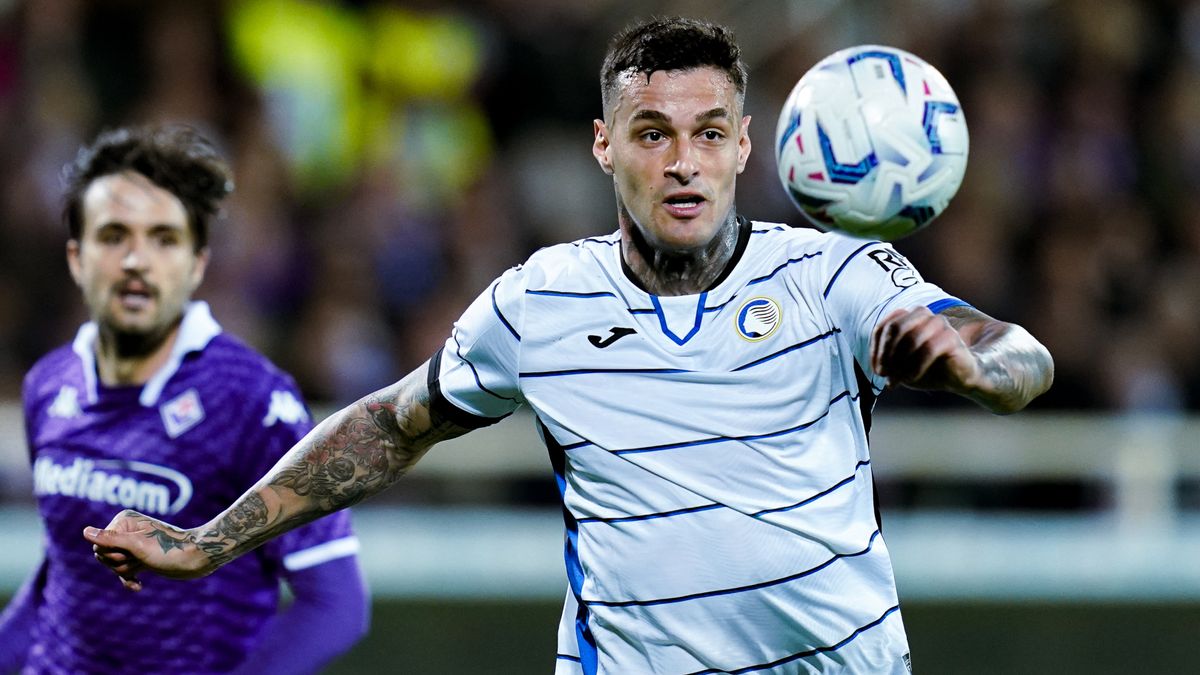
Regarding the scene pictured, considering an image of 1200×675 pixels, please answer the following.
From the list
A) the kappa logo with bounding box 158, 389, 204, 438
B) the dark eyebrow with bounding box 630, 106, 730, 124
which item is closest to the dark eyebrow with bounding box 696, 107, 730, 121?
the dark eyebrow with bounding box 630, 106, 730, 124

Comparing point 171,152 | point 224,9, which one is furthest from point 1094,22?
point 171,152

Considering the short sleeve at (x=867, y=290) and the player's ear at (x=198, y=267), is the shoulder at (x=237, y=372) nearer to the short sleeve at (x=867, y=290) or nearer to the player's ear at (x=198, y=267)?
the player's ear at (x=198, y=267)

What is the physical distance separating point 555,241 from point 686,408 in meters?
6.64

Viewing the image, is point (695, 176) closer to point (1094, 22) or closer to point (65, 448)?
point (65, 448)

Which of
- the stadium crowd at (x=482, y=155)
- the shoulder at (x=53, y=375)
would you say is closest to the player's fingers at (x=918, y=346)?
the shoulder at (x=53, y=375)

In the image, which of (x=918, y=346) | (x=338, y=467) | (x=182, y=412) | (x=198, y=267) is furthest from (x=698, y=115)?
(x=198, y=267)

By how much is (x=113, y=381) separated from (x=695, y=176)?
2000mm

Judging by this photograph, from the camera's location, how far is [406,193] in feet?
34.0

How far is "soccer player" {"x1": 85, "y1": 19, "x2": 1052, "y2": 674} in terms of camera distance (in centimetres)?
370

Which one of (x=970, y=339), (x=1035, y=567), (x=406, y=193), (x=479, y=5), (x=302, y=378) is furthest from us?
(x=479, y=5)

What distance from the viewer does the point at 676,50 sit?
12.7 ft

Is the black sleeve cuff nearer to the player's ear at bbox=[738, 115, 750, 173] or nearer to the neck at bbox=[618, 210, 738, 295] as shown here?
the neck at bbox=[618, 210, 738, 295]

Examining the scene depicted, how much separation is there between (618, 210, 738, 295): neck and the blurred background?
14.4 feet

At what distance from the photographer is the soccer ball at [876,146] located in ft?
12.2
